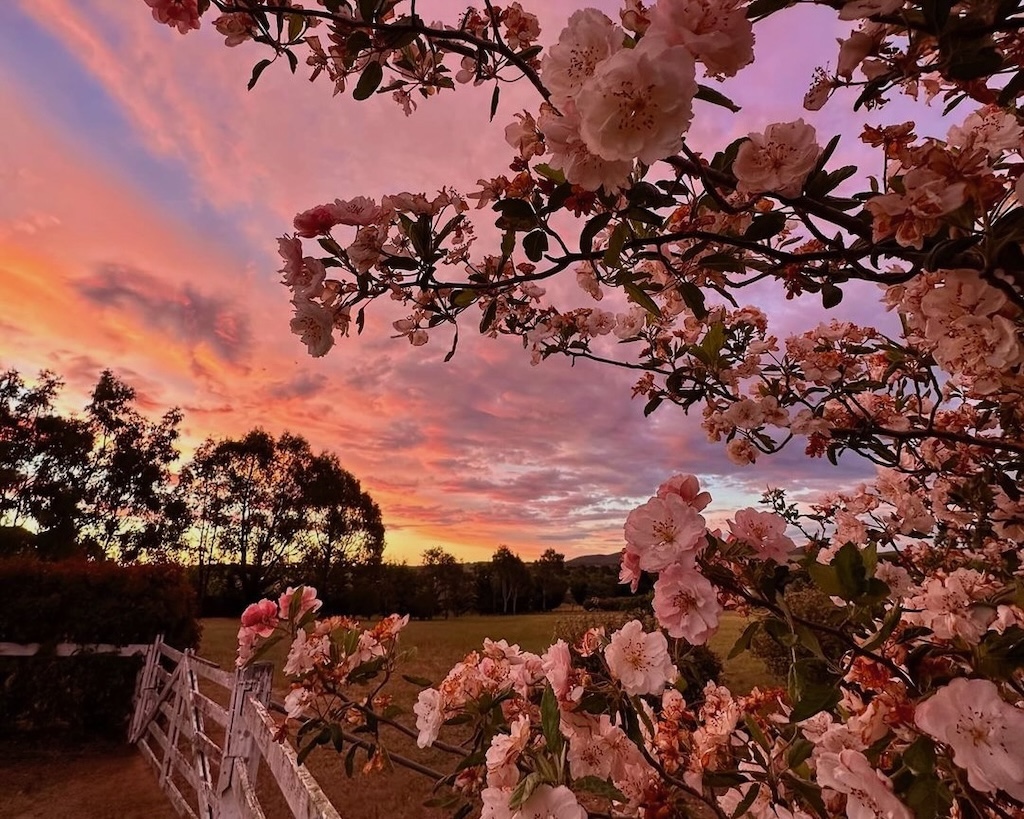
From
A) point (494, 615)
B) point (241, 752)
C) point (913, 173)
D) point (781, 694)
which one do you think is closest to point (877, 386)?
point (781, 694)

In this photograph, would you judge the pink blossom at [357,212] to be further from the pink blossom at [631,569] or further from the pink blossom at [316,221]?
the pink blossom at [631,569]

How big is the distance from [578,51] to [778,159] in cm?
36

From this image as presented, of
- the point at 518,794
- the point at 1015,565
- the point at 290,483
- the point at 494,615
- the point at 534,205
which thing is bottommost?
the point at 494,615

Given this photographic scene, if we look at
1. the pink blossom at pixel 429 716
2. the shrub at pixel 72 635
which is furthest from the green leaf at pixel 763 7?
the shrub at pixel 72 635

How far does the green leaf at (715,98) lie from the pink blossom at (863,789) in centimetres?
90

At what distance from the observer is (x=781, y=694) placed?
1.38 metres

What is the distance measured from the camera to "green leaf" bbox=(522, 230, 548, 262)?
1.00m

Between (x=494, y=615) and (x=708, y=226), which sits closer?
(x=708, y=226)

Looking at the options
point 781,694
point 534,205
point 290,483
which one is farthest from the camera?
point 290,483

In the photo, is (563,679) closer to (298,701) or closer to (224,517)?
(298,701)

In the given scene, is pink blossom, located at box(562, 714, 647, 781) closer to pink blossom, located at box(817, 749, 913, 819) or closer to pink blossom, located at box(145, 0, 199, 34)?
pink blossom, located at box(817, 749, 913, 819)

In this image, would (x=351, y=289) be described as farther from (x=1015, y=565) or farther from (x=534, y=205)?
(x=1015, y=565)

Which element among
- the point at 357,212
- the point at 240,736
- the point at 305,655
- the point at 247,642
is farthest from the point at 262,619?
the point at 357,212

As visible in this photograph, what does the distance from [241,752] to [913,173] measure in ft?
10.1
